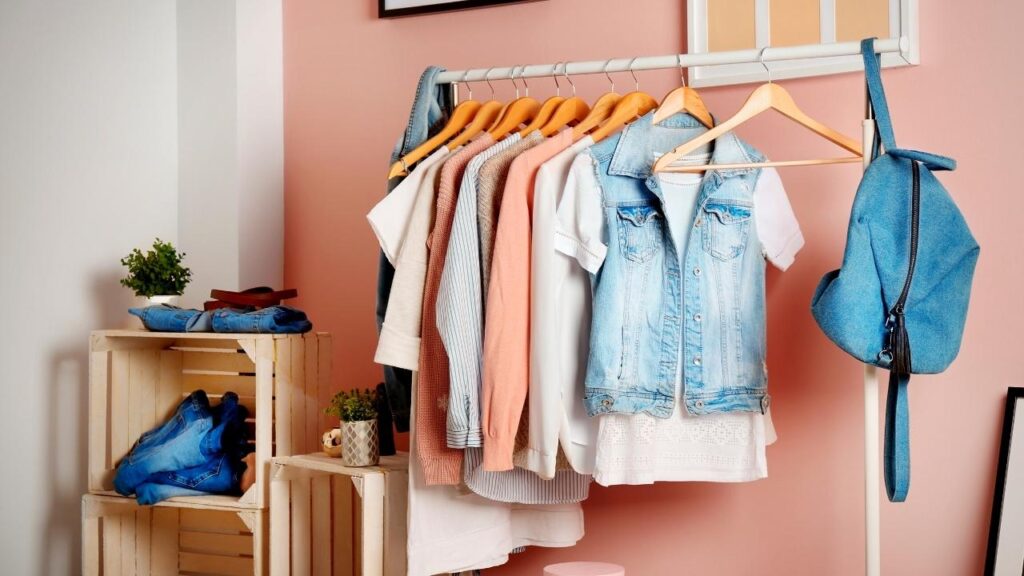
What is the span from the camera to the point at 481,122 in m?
2.34

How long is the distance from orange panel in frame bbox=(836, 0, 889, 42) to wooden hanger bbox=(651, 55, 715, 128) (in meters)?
0.47

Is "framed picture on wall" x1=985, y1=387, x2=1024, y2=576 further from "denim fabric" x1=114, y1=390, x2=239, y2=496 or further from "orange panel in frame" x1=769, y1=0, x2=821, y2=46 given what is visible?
"denim fabric" x1=114, y1=390, x2=239, y2=496

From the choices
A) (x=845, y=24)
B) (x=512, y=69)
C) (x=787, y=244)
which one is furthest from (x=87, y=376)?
(x=845, y=24)

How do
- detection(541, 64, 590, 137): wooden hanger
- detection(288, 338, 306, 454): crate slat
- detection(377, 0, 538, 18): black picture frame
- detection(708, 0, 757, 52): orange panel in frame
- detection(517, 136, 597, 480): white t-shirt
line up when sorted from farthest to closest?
detection(377, 0, 538, 18): black picture frame < detection(288, 338, 306, 454): crate slat < detection(708, 0, 757, 52): orange panel in frame < detection(541, 64, 590, 137): wooden hanger < detection(517, 136, 597, 480): white t-shirt

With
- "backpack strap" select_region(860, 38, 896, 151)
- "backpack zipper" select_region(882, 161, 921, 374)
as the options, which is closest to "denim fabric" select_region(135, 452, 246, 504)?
"backpack zipper" select_region(882, 161, 921, 374)

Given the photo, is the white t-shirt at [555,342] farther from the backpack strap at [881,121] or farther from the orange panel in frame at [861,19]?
the orange panel in frame at [861,19]

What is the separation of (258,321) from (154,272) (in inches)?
15.8

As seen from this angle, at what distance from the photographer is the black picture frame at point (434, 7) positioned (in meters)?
2.85

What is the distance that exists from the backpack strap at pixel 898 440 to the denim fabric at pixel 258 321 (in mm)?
1460

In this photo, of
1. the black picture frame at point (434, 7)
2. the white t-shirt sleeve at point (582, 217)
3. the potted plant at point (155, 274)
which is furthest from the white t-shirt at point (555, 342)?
the potted plant at point (155, 274)

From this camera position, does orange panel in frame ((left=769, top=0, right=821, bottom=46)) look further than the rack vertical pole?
Yes

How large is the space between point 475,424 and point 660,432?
378mm

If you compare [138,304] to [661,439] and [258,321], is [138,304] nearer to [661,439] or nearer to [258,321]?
[258,321]

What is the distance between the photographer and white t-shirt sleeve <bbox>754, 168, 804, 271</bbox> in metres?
2.17
